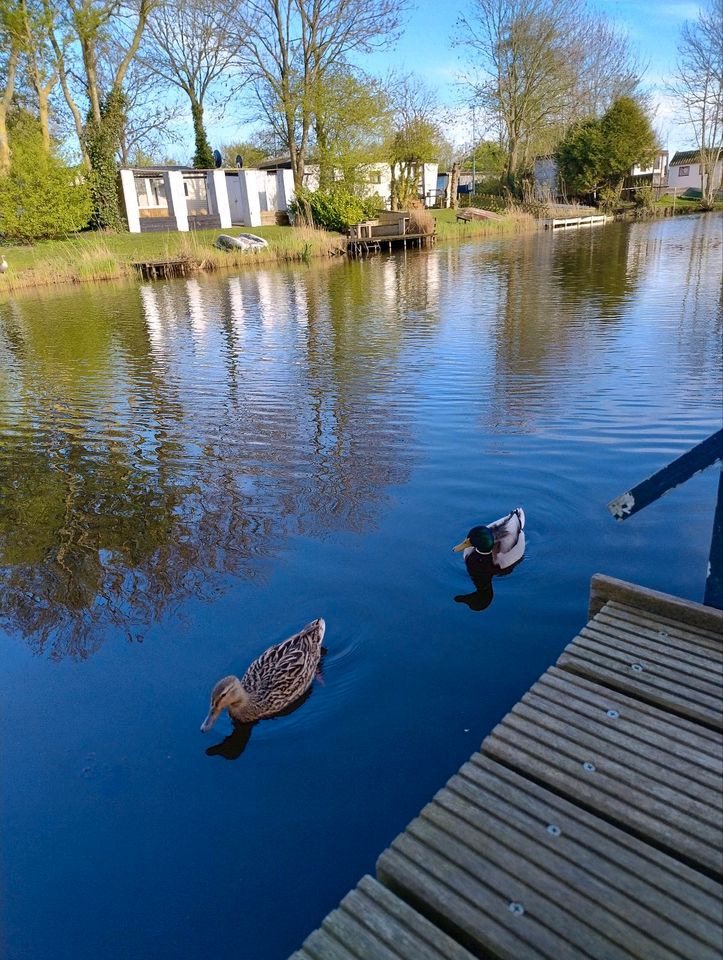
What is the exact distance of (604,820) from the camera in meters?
2.55

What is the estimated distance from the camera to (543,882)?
7.45 ft

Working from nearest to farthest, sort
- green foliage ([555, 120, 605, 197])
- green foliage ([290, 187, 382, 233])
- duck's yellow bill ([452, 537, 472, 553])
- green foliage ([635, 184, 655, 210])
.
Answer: duck's yellow bill ([452, 537, 472, 553]), green foliage ([290, 187, 382, 233]), green foliage ([555, 120, 605, 197]), green foliage ([635, 184, 655, 210])

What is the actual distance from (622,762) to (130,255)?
2749cm

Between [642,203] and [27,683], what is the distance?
5880cm

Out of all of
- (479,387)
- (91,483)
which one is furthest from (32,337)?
(479,387)

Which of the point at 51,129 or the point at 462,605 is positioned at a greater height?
the point at 51,129

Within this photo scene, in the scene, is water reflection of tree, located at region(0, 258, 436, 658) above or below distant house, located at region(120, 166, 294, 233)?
below

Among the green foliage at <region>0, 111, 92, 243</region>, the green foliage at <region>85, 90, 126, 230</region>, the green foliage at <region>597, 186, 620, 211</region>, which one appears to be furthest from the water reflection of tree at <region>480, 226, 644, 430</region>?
the green foliage at <region>597, 186, 620, 211</region>

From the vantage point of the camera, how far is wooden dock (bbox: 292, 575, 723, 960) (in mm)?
2113

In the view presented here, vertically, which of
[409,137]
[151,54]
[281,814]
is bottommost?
[281,814]

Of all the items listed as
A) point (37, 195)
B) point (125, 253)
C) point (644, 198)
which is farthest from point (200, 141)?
point (644, 198)

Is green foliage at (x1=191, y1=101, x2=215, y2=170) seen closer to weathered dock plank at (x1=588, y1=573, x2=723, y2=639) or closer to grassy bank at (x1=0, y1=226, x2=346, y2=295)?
grassy bank at (x1=0, y1=226, x2=346, y2=295)

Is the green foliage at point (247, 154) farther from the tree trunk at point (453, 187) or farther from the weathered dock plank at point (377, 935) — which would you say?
the weathered dock plank at point (377, 935)

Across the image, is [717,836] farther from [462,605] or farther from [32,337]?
[32,337]
